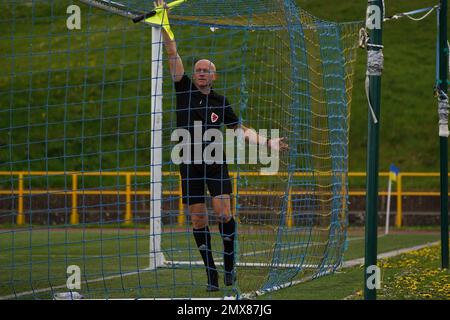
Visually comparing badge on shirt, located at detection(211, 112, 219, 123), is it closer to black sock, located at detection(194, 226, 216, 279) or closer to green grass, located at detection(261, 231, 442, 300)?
black sock, located at detection(194, 226, 216, 279)

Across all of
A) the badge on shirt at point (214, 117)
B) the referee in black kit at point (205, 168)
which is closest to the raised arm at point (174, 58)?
the referee in black kit at point (205, 168)

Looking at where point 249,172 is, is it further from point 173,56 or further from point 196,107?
point 173,56

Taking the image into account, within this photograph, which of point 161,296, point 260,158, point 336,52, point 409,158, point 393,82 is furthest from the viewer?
point 393,82

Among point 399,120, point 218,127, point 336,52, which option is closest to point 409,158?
point 399,120

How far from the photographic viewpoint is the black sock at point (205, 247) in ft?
26.8

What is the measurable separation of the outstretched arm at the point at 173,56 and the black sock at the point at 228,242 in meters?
1.32

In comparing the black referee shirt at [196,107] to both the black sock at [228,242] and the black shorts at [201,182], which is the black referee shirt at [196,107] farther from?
the black sock at [228,242]

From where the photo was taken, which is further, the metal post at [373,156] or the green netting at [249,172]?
the green netting at [249,172]

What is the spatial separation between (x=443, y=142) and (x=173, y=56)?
3.29 m

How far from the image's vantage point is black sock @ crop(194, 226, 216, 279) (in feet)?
26.8

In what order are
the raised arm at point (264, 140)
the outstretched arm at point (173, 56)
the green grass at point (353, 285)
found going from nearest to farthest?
1. the green grass at point (353, 285)
2. the outstretched arm at point (173, 56)
3. the raised arm at point (264, 140)

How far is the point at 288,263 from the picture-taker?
391 inches

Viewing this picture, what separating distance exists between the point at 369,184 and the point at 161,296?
2.33m
